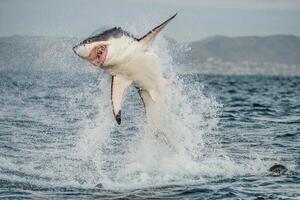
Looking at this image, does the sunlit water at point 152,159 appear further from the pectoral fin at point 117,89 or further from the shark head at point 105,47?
the shark head at point 105,47

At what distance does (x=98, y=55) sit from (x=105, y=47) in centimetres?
23

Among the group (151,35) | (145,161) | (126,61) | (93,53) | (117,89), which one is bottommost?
(145,161)

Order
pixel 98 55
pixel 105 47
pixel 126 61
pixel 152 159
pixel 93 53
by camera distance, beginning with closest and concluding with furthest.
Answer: pixel 93 53
pixel 98 55
pixel 105 47
pixel 126 61
pixel 152 159

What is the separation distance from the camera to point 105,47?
39.5ft

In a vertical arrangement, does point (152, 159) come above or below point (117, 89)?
below

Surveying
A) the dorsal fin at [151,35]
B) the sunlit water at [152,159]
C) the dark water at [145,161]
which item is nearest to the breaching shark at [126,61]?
the dorsal fin at [151,35]

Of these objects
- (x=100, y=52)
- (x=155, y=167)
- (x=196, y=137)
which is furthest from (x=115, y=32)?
(x=196, y=137)

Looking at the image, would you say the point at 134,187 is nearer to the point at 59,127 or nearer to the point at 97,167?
the point at 97,167

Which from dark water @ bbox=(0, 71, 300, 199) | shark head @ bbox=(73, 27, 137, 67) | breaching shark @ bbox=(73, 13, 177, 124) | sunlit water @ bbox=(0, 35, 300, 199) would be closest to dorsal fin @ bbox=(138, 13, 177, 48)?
breaching shark @ bbox=(73, 13, 177, 124)

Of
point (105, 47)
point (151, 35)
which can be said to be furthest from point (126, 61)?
point (105, 47)

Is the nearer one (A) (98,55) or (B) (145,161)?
(A) (98,55)

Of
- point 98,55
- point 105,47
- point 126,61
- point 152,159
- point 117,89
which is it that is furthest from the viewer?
point 152,159

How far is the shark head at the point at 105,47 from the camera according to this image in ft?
37.8

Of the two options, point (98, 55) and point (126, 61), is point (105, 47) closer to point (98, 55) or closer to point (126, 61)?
point (98, 55)
